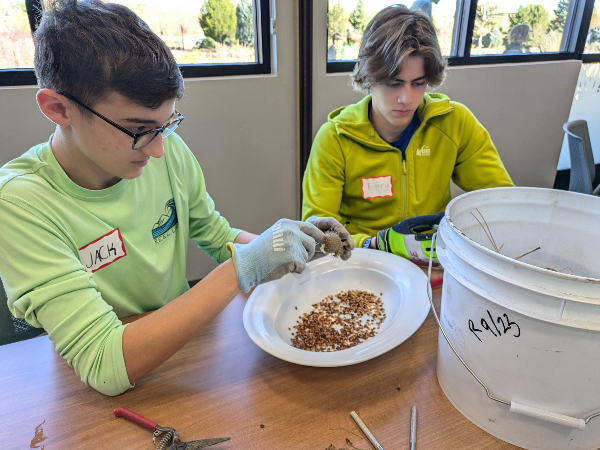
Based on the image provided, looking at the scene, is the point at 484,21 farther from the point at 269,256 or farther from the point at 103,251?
the point at 103,251

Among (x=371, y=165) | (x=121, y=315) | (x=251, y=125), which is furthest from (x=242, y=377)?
(x=251, y=125)

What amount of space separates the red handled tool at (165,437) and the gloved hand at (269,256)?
0.95 ft

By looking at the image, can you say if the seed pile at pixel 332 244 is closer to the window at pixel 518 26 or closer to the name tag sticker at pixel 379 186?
the name tag sticker at pixel 379 186

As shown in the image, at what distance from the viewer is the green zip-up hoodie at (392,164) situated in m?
1.50

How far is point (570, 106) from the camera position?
3.22m

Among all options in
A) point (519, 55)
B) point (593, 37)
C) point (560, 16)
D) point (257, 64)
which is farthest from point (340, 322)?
point (593, 37)

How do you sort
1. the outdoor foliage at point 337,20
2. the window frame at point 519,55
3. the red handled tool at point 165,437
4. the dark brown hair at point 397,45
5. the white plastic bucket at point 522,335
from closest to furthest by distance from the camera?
the white plastic bucket at point 522,335 → the red handled tool at point 165,437 → the dark brown hair at point 397,45 → the outdoor foliage at point 337,20 → the window frame at point 519,55

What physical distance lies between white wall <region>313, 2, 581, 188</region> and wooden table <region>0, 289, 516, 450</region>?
1.92 m

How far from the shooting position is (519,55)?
9.82ft

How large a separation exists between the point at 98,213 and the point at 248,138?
1427mm

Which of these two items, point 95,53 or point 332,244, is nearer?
point 95,53

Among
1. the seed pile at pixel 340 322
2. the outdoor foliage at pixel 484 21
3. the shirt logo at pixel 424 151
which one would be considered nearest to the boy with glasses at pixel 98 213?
the seed pile at pixel 340 322

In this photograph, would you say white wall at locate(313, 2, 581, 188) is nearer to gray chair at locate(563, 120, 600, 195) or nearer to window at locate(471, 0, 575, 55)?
window at locate(471, 0, 575, 55)

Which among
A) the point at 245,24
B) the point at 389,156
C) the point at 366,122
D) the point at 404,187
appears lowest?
the point at 404,187
